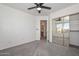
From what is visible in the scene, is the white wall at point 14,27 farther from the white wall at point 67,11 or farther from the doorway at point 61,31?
the white wall at point 67,11

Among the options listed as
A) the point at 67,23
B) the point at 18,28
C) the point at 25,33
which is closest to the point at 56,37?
the point at 67,23

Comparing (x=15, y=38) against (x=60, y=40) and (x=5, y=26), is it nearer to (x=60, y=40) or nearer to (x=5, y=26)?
(x=5, y=26)

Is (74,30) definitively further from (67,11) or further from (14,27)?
(14,27)

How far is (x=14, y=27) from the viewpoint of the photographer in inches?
235

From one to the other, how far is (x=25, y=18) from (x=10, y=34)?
2202 mm

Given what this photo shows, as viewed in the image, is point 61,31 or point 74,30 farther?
point 61,31

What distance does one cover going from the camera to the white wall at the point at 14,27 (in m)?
5.09

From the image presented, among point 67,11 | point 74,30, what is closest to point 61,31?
point 74,30

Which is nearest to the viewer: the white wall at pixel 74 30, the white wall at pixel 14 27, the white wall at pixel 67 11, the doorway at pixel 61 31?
the white wall at pixel 67 11

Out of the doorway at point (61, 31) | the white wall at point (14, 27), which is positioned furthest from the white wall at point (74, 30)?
the white wall at point (14, 27)

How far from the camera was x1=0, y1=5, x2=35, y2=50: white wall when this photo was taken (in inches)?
201

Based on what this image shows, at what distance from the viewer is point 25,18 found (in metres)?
7.32

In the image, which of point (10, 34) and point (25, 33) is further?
point (25, 33)

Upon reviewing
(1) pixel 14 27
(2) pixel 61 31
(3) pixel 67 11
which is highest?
(3) pixel 67 11
